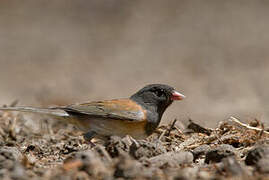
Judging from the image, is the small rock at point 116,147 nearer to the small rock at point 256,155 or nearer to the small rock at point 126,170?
the small rock at point 126,170

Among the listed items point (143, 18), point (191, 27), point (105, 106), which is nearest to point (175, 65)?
point (191, 27)

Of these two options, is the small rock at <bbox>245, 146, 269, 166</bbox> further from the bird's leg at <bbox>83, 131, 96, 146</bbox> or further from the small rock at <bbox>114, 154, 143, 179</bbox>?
the bird's leg at <bbox>83, 131, 96, 146</bbox>

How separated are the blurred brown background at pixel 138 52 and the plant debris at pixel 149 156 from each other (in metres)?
3.06

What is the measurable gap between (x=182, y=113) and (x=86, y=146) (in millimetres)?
4137

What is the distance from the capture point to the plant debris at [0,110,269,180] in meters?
3.64

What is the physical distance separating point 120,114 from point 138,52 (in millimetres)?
9103

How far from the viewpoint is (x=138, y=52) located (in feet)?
47.8

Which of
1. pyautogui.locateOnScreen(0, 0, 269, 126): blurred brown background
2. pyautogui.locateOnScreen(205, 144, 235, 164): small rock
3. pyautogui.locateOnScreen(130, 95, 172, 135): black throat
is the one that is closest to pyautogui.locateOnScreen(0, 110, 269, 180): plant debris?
pyautogui.locateOnScreen(205, 144, 235, 164): small rock

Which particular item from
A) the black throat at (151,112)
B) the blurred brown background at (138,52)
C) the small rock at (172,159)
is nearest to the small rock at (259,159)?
the small rock at (172,159)

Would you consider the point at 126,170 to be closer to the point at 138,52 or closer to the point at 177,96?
the point at 177,96

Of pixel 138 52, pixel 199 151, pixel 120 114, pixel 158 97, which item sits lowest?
pixel 199 151

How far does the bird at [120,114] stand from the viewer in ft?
18.0

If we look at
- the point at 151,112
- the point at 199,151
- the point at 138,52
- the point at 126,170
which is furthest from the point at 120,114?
the point at 138,52

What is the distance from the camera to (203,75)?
12.3m
